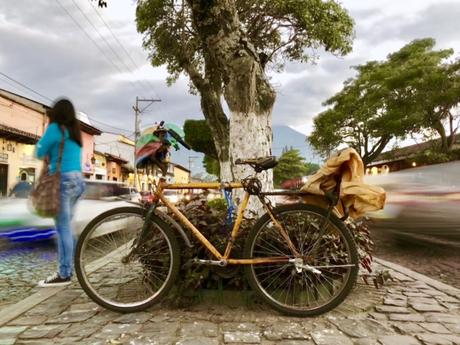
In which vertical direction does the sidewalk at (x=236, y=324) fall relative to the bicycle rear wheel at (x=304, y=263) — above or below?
below

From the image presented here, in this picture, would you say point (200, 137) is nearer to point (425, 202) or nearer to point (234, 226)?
point (425, 202)

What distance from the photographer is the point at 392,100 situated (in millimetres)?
28641

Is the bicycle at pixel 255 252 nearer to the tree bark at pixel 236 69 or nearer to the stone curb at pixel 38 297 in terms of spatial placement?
the stone curb at pixel 38 297

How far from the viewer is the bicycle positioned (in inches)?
135

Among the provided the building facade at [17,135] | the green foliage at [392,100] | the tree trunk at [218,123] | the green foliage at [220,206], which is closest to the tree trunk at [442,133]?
the green foliage at [392,100]

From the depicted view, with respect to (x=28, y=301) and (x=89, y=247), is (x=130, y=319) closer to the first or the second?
(x=89, y=247)

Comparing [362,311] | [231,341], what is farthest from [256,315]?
[362,311]

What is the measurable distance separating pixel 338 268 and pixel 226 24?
3502 millimetres

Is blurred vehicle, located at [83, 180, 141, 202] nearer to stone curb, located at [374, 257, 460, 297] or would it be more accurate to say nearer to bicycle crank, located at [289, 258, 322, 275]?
stone curb, located at [374, 257, 460, 297]

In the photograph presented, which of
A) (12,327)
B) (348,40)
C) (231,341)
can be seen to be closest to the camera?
(231,341)

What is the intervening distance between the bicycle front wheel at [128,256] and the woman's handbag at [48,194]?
38.5 inches

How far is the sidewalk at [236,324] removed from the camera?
2918 mm

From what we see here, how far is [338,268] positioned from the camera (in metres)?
3.53

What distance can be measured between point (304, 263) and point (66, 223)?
257 cm
